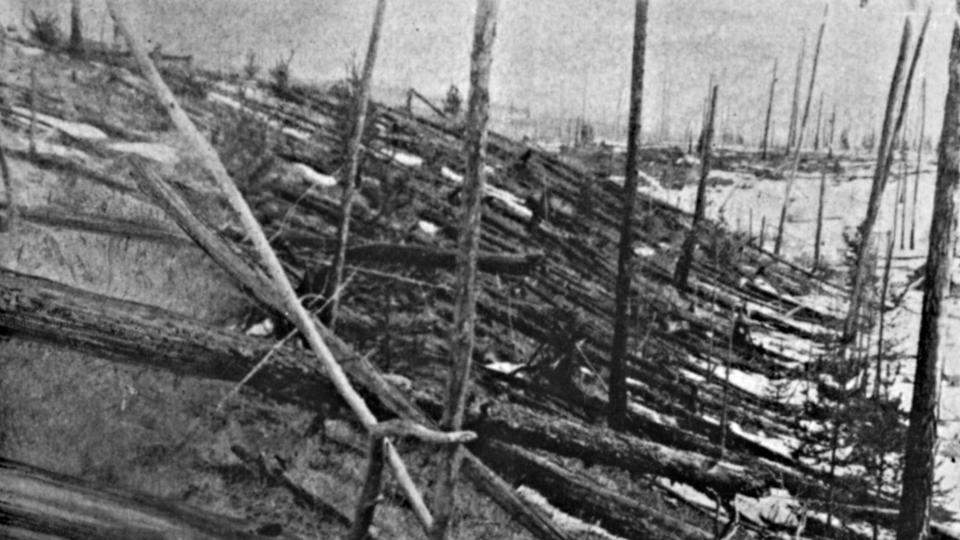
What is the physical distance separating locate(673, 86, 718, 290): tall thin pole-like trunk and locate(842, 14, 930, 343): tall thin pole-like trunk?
0.68m

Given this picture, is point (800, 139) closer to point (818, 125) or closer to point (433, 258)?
point (818, 125)

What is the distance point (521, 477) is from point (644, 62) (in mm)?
1908

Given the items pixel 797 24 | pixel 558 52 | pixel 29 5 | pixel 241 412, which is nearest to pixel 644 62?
pixel 558 52

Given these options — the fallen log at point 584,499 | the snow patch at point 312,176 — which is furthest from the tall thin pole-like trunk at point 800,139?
the snow patch at point 312,176

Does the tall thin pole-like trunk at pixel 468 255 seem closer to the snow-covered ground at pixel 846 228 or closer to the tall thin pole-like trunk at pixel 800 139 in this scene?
the snow-covered ground at pixel 846 228

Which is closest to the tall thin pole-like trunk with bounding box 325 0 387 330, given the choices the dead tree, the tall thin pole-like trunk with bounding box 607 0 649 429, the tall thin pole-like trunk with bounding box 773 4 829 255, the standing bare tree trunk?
the dead tree

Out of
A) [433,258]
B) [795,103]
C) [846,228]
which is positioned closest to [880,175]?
[846,228]

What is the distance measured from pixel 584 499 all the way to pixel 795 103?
2002 millimetres

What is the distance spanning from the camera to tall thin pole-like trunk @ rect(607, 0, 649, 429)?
395 cm

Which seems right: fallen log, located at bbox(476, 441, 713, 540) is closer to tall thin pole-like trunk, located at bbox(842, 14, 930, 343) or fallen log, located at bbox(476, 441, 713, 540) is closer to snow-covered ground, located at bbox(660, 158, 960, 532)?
snow-covered ground, located at bbox(660, 158, 960, 532)

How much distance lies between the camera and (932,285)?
386 cm

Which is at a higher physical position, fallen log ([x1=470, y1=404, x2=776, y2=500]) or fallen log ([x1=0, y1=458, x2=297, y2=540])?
fallen log ([x1=470, y1=404, x2=776, y2=500])

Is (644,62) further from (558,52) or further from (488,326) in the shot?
(488,326)

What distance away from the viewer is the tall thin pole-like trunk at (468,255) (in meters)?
3.56
